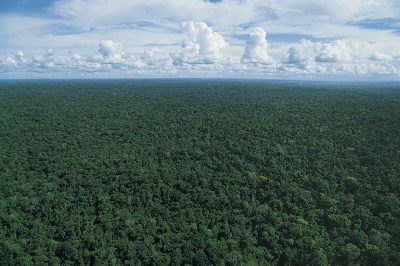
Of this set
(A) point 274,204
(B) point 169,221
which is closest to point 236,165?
(A) point 274,204

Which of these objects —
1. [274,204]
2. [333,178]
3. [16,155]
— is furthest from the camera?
[16,155]

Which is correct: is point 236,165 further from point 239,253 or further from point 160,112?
point 160,112

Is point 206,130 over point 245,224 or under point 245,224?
over

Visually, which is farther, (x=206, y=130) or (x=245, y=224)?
(x=206, y=130)

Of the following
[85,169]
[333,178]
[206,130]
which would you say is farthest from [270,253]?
[206,130]

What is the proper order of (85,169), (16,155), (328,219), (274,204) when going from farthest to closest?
(16,155) < (85,169) < (274,204) < (328,219)

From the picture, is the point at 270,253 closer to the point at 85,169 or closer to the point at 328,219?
the point at 328,219
